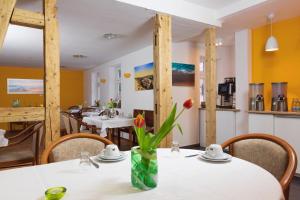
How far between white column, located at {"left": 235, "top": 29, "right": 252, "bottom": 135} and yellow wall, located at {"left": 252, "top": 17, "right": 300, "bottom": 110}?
112 millimetres

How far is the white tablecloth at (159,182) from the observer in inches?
34.9

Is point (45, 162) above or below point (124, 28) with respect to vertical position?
below

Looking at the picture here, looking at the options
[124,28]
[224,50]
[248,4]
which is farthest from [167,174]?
[224,50]

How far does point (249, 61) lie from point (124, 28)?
7.56 feet

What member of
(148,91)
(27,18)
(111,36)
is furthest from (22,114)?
(148,91)

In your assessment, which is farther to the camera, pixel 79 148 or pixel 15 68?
pixel 15 68

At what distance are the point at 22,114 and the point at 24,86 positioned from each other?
263 inches

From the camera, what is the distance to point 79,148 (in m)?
1.62

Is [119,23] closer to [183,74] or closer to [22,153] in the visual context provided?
[183,74]

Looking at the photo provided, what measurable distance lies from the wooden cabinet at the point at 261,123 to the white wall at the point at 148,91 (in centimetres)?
146

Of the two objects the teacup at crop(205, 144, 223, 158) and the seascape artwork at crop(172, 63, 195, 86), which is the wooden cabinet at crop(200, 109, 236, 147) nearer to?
the seascape artwork at crop(172, 63, 195, 86)

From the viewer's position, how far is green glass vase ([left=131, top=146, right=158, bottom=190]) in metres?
0.96

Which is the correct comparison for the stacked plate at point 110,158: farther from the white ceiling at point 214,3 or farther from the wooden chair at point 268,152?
the white ceiling at point 214,3

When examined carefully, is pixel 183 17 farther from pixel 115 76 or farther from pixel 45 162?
pixel 115 76
